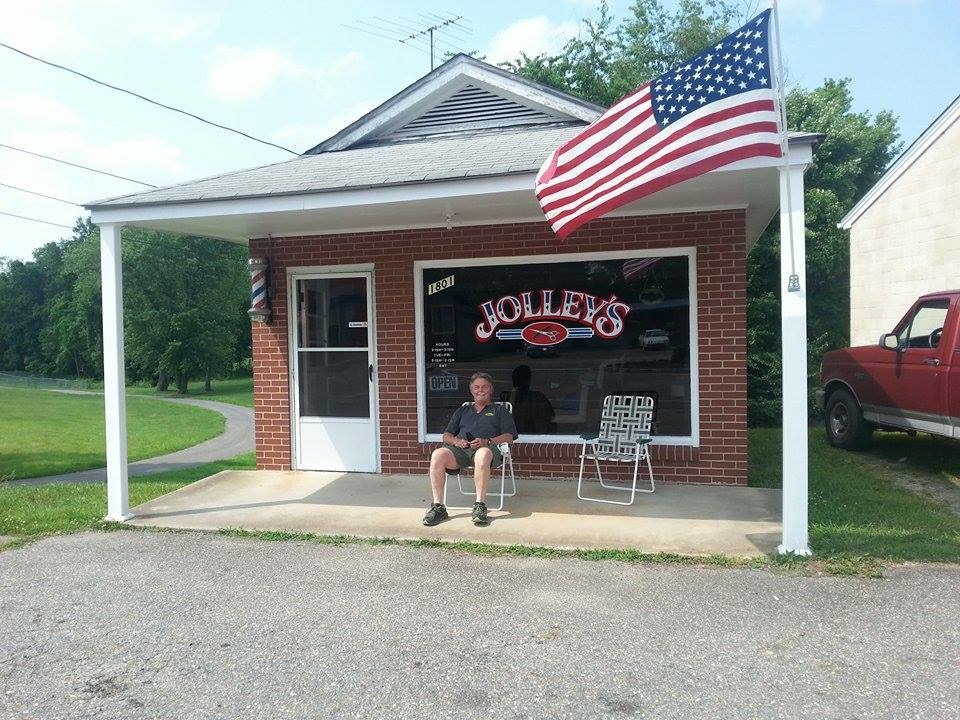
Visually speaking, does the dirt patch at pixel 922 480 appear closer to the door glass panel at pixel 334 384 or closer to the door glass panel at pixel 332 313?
the door glass panel at pixel 334 384

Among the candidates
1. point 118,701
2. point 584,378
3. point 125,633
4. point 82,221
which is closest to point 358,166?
point 584,378

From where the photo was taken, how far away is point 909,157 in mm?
13969

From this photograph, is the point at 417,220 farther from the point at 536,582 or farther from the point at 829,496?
the point at 829,496

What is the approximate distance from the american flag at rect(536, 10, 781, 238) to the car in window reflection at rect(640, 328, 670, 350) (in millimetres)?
2576

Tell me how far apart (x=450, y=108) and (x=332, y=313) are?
2.98 m

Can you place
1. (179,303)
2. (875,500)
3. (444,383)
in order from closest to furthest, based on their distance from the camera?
(875,500), (444,383), (179,303)

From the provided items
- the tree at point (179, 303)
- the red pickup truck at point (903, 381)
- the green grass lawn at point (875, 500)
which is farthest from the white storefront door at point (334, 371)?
the tree at point (179, 303)

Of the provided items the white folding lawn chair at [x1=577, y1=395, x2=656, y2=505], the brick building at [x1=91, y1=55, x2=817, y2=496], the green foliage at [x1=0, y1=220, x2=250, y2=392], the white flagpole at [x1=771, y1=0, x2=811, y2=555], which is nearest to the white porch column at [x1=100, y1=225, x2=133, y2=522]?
the brick building at [x1=91, y1=55, x2=817, y2=496]

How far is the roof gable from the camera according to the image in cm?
908

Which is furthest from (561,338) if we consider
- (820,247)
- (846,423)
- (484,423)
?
(820,247)

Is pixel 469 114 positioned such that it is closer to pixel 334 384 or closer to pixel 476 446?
pixel 334 384

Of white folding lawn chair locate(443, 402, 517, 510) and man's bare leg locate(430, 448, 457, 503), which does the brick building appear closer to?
white folding lawn chair locate(443, 402, 517, 510)

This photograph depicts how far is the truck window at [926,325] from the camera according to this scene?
835cm

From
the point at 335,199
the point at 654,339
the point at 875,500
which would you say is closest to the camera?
the point at 335,199
